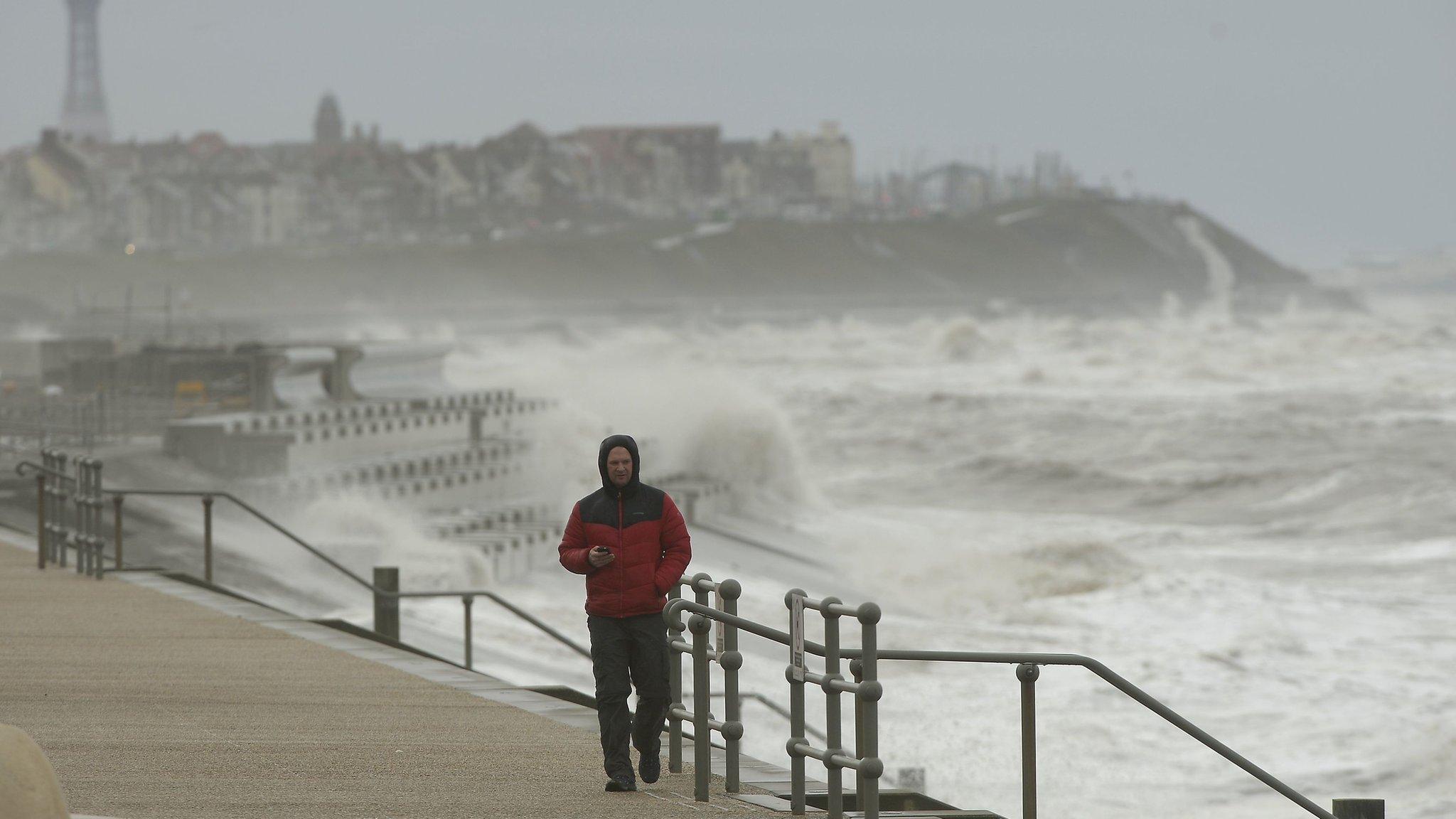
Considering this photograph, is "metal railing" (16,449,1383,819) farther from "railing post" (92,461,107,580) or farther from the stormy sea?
the stormy sea

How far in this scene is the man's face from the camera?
612 centimetres

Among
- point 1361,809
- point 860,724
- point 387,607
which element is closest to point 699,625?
point 860,724

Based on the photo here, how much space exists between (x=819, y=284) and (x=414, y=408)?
13647 centimetres

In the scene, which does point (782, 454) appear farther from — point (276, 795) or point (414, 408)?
point (276, 795)

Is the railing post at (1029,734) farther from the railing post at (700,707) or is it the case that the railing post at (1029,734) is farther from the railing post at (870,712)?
the railing post at (700,707)

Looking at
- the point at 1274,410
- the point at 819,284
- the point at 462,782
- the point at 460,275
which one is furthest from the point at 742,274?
the point at 462,782

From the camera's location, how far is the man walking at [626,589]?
6.23 m

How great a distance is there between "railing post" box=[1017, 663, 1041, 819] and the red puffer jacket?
1.40 meters

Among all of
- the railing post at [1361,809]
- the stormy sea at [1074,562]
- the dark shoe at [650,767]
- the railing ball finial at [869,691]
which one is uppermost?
the railing ball finial at [869,691]

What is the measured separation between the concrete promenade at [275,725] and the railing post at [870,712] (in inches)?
28.2

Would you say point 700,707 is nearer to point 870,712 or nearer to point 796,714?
point 796,714

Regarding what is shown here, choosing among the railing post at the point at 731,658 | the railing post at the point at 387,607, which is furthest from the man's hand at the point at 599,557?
the railing post at the point at 387,607

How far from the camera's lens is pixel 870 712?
519cm

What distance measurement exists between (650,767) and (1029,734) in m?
1.52
